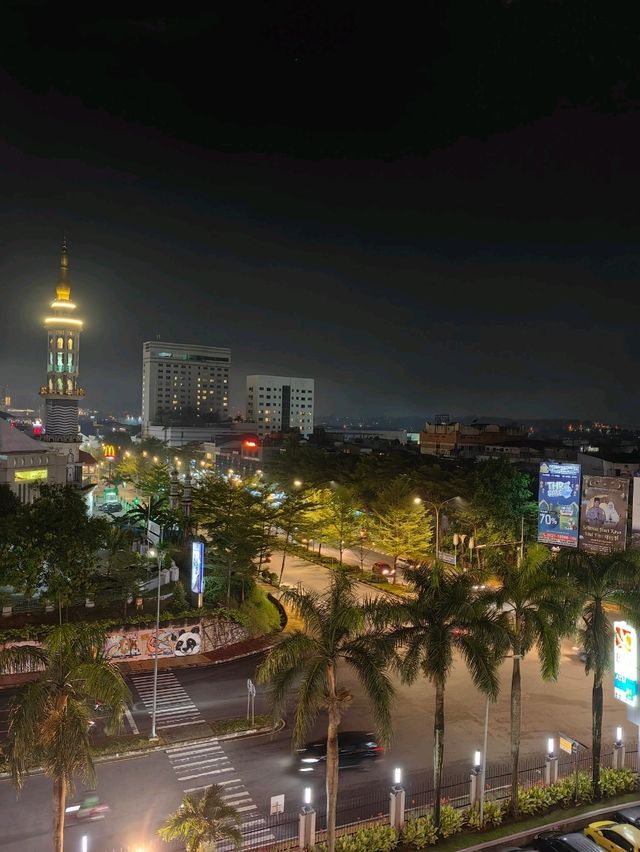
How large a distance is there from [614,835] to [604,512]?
26886 millimetres

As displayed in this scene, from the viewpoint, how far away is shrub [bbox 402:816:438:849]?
16.2 meters

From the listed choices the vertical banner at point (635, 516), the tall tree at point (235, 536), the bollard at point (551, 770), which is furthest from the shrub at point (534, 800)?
the vertical banner at point (635, 516)

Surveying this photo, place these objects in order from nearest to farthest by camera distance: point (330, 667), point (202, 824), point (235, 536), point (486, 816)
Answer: point (202, 824)
point (330, 667)
point (486, 816)
point (235, 536)

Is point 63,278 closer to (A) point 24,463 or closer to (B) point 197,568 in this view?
(A) point 24,463

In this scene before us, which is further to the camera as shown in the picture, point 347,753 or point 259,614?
point 259,614

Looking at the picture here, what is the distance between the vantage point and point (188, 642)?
31.0 m

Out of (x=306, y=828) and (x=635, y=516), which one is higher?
(x=635, y=516)

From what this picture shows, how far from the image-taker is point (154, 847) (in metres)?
15.8

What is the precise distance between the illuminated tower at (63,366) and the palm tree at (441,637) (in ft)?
227

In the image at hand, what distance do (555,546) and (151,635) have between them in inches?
1142

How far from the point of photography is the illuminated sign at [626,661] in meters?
19.5

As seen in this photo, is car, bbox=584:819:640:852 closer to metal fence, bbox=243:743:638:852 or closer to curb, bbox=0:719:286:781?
metal fence, bbox=243:743:638:852

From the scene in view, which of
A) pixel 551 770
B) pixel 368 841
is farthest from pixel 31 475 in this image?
pixel 551 770

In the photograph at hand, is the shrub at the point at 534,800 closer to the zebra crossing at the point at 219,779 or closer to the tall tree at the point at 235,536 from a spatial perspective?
the zebra crossing at the point at 219,779
